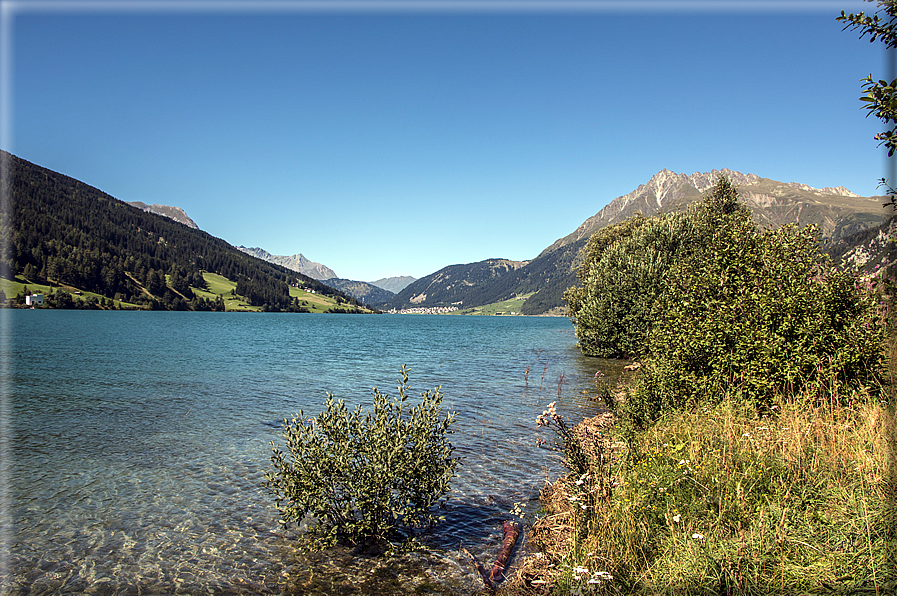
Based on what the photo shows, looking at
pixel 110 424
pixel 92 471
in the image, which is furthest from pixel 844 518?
pixel 110 424

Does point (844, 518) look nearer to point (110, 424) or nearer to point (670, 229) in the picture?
point (110, 424)

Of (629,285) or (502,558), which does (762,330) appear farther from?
(629,285)

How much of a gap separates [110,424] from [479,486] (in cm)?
1798

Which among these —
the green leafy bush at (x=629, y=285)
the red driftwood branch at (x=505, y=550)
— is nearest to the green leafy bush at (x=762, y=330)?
the red driftwood branch at (x=505, y=550)

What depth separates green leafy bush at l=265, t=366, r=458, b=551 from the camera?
9375 millimetres

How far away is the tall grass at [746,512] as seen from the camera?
17.6 feet

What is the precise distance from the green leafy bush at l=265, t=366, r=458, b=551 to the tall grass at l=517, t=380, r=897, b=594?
2.91 metres

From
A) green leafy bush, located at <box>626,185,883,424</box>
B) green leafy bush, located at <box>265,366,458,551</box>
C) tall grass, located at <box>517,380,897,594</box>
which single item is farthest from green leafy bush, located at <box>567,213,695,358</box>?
green leafy bush, located at <box>265,366,458,551</box>

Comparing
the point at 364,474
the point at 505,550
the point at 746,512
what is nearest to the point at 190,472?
the point at 364,474

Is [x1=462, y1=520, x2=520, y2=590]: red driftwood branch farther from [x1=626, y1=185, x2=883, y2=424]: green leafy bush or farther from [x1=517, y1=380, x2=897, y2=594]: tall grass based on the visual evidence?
[x1=626, y1=185, x2=883, y2=424]: green leafy bush

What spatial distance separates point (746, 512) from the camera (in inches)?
273

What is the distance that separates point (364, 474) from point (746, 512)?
6920mm

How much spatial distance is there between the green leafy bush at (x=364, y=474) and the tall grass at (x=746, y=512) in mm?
2907

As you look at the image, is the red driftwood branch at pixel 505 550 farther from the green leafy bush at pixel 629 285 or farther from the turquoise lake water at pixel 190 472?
the green leafy bush at pixel 629 285
